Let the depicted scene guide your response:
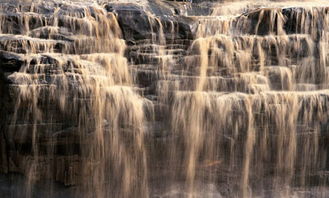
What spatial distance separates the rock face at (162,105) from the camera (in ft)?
28.3

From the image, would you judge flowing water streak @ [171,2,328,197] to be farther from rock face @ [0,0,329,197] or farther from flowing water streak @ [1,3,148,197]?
flowing water streak @ [1,3,148,197]

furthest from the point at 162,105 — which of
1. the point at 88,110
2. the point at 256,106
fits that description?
the point at 256,106

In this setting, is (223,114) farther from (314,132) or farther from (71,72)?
(71,72)

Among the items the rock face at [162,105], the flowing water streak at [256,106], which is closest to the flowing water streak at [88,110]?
the rock face at [162,105]

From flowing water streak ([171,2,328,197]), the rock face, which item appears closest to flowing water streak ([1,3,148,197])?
the rock face

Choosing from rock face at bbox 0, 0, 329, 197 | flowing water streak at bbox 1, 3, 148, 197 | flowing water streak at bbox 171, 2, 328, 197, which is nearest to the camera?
flowing water streak at bbox 1, 3, 148, 197

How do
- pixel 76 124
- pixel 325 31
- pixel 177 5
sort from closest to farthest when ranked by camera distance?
pixel 76 124 < pixel 325 31 < pixel 177 5

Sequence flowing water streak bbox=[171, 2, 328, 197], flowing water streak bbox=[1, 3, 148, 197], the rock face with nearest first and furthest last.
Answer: flowing water streak bbox=[1, 3, 148, 197] < the rock face < flowing water streak bbox=[171, 2, 328, 197]

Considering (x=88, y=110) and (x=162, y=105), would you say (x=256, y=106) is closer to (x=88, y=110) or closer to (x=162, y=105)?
(x=162, y=105)

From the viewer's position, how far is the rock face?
863 centimetres

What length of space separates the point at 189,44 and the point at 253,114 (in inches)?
94.7

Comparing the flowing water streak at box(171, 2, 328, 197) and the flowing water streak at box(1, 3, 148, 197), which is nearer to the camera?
the flowing water streak at box(1, 3, 148, 197)

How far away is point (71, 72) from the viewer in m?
8.73

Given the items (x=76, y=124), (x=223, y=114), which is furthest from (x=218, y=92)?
(x=76, y=124)
